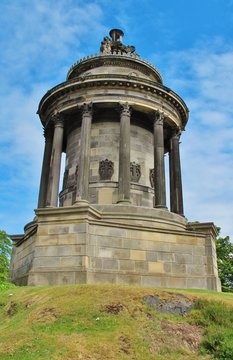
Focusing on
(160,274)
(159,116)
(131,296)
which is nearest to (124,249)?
(160,274)

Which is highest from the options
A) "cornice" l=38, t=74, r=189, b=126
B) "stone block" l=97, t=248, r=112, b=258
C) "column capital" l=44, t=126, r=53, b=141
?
"cornice" l=38, t=74, r=189, b=126

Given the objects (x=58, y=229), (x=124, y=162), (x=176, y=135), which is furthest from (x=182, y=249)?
(x=176, y=135)

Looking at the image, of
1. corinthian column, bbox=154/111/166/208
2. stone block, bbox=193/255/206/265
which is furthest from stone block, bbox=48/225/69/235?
corinthian column, bbox=154/111/166/208

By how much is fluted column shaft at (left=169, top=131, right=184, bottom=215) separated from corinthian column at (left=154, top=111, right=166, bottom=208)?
257cm

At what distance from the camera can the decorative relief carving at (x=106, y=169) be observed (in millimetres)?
23609

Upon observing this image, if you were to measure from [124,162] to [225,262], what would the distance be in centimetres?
2057

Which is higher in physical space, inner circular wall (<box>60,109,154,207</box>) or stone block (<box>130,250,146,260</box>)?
inner circular wall (<box>60,109,154,207</box>)

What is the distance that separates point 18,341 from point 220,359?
4356 mm

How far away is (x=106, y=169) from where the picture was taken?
2372cm

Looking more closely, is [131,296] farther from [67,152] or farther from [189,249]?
[67,152]

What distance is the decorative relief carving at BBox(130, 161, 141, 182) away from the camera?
78.3 ft

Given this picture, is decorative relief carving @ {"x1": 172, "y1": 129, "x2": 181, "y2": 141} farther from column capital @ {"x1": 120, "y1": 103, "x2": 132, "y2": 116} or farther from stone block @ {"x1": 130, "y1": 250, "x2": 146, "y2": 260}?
stone block @ {"x1": 130, "y1": 250, "x2": 146, "y2": 260}

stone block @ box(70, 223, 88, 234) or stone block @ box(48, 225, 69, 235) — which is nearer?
stone block @ box(70, 223, 88, 234)

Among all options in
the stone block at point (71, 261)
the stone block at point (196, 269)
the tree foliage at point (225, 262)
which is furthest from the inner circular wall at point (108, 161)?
the tree foliage at point (225, 262)
